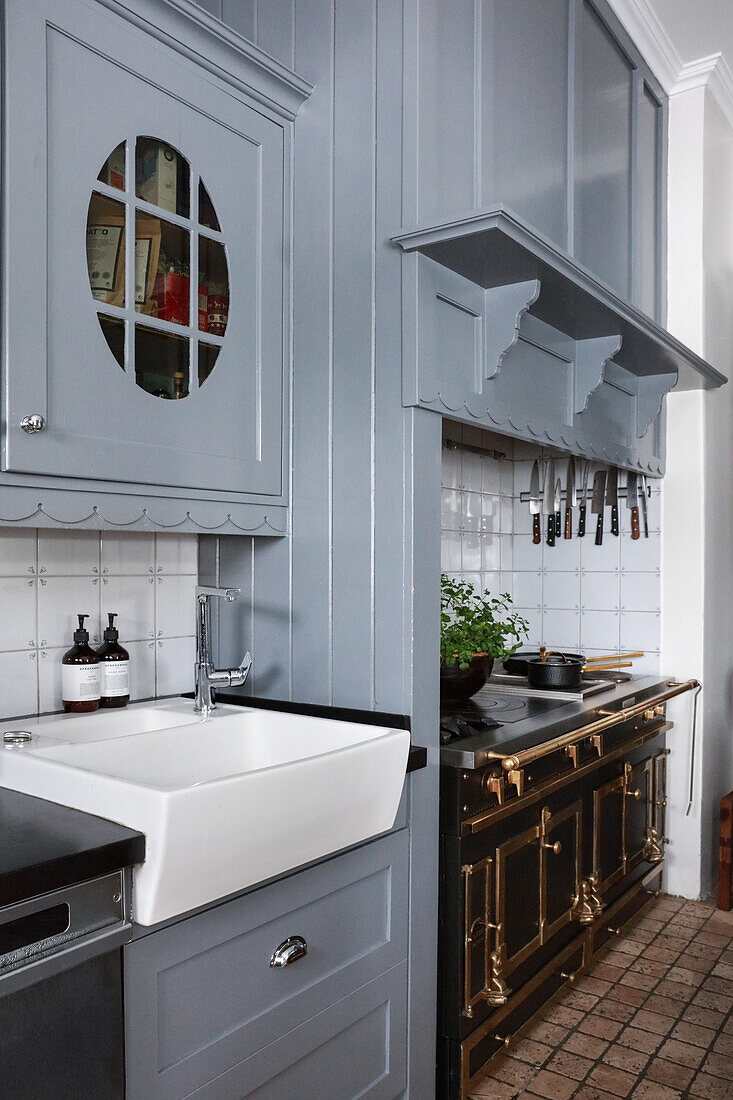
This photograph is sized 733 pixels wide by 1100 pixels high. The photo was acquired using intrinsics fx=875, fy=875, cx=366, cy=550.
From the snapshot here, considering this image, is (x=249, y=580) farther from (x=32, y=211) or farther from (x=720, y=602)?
(x=720, y=602)

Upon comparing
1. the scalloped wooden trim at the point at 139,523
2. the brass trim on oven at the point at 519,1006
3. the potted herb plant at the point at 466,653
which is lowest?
the brass trim on oven at the point at 519,1006

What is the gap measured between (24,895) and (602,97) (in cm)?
267

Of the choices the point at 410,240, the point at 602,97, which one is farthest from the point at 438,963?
the point at 602,97

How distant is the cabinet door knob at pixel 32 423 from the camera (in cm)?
138

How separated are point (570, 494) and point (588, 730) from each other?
128cm

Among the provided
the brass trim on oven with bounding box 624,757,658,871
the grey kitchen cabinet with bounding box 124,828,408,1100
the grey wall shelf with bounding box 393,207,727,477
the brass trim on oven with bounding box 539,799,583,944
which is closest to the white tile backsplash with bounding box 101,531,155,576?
the grey wall shelf with bounding box 393,207,727,477

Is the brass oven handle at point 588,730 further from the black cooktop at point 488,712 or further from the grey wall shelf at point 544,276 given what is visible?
the grey wall shelf at point 544,276

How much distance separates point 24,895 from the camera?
103 centimetres

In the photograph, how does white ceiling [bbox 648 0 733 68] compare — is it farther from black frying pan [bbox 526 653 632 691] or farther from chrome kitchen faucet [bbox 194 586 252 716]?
chrome kitchen faucet [bbox 194 586 252 716]

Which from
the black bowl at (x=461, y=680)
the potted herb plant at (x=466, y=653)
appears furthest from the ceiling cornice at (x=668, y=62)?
the black bowl at (x=461, y=680)

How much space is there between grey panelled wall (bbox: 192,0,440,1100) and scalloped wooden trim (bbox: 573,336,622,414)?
84cm

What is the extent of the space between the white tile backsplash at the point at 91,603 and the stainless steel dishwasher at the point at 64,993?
0.69 meters

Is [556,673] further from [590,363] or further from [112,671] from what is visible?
[112,671]

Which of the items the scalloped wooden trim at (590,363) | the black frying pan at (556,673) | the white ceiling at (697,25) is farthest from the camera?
the white ceiling at (697,25)
